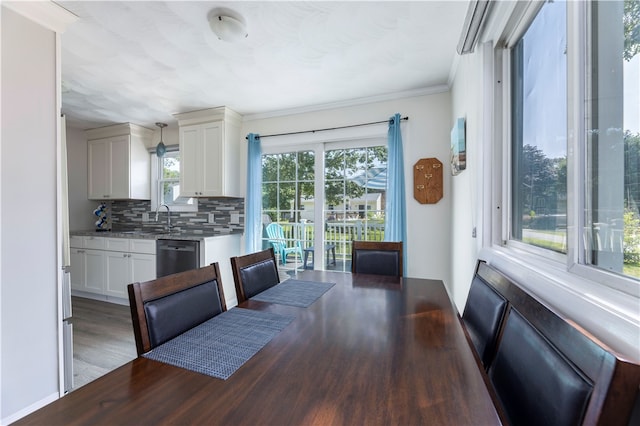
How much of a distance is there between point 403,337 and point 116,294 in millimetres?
3949

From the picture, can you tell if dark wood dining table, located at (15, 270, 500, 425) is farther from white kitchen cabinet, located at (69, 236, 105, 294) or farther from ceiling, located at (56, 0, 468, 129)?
white kitchen cabinet, located at (69, 236, 105, 294)

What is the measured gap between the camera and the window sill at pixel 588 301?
551 mm

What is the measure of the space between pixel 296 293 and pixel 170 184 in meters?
3.64

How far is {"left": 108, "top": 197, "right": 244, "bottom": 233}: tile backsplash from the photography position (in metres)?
3.81

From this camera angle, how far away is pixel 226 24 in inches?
69.1

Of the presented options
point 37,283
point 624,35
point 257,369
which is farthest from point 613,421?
point 37,283

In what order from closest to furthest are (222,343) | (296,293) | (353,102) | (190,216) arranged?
(222,343) < (296,293) < (353,102) < (190,216)

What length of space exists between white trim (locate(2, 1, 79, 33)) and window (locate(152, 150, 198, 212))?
2.50 m

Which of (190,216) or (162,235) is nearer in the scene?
(162,235)

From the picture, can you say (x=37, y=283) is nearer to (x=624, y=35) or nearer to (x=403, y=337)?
(x=403, y=337)

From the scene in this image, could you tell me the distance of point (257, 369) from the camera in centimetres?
76

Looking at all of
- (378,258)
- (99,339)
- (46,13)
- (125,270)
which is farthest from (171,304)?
(125,270)

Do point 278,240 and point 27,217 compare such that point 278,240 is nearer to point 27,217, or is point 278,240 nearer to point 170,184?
point 170,184

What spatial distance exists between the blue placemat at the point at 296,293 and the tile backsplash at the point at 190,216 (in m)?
2.34
